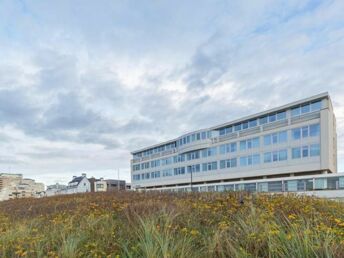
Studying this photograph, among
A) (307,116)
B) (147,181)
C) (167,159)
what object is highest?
(307,116)

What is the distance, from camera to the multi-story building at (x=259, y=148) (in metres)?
36.7

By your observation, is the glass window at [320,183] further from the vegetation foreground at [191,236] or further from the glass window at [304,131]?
the vegetation foreground at [191,236]

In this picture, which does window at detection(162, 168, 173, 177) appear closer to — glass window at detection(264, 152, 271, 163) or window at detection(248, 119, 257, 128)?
window at detection(248, 119, 257, 128)

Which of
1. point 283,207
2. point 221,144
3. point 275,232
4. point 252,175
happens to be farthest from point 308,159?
point 275,232

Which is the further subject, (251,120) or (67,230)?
(251,120)

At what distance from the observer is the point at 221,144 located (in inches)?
2012

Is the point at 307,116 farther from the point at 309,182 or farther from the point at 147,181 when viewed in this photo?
the point at 147,181

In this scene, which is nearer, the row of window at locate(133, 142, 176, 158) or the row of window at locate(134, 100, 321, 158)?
the row of window at locate(134, 100, 321, 158)

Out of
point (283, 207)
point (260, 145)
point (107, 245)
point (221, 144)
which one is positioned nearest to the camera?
point (107, 245)

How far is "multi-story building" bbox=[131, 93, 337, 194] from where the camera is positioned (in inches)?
1444

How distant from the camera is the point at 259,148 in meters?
44.1

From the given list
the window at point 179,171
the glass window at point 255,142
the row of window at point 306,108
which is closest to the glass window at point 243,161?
the glass window at point 255,142

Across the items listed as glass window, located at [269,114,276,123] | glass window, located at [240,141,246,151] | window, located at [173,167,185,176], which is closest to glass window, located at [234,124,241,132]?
glass window, located at [240,141,246,151]

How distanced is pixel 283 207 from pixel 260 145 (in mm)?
38519
